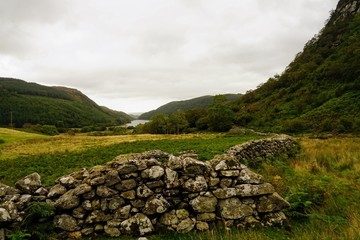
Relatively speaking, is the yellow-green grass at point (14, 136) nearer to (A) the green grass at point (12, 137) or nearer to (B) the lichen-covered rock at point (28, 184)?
(A) the green grass at point (12, 137)

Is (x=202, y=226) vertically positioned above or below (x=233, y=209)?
below

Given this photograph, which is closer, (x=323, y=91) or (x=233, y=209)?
(x=233, y=209)

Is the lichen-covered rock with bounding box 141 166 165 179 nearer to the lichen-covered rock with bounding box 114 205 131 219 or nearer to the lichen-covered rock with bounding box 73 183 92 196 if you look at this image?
the lichen-covered rock with bounding box 114 205 131 219

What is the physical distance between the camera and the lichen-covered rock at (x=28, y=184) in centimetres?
646

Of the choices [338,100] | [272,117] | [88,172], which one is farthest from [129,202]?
[272,117]

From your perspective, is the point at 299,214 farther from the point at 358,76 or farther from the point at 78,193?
the point at 358,76

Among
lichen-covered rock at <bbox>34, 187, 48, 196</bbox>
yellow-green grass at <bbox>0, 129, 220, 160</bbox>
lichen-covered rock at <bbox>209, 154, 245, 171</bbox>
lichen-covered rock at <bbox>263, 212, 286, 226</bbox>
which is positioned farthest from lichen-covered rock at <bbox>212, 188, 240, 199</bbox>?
yellow-green grass at <bbox>0, 129, 220, 160</bbox>

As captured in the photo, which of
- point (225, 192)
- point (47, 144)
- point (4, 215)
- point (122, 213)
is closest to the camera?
point (4, 215)

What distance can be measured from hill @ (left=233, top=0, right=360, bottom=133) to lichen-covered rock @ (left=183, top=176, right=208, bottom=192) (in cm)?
4728

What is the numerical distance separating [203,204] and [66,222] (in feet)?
11.8

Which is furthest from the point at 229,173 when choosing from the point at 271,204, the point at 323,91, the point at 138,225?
the point at 323,91

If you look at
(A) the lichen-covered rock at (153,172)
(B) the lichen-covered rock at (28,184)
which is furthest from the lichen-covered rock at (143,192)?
(B) the lichen-covered rock at (28,184)

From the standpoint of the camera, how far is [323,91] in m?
71.8

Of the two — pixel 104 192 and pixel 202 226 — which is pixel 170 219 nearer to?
pixel 202 226
